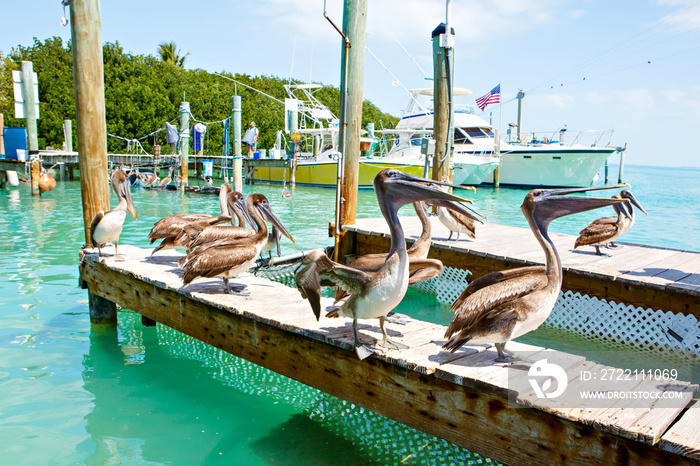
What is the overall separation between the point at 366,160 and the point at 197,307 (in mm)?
22678

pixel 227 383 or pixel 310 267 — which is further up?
pixel 310 267

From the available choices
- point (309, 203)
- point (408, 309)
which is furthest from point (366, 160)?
point (408, 309)

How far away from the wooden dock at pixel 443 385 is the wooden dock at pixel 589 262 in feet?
9.40

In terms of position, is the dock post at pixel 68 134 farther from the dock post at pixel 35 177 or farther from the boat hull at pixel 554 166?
the boat hull at pixel 554 166

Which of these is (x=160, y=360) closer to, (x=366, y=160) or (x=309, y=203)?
(x=309, y=203)

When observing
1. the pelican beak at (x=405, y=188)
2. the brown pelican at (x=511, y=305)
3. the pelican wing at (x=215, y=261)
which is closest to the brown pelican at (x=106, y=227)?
the pelican wing at (x=215, y=261)

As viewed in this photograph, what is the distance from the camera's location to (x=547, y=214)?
3473 millimetres

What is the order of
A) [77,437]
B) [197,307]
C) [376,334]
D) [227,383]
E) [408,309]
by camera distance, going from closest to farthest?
[376,334] < [77,437] < [197,307] < [227,383] < [408,309]

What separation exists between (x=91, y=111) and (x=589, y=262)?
6177 mm

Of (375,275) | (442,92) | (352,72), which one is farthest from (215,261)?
(442,92)

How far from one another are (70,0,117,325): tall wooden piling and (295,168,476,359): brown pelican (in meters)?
3.85

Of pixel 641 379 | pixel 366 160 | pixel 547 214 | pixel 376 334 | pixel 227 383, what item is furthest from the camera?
pixel 366 160

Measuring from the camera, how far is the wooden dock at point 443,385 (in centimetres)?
252

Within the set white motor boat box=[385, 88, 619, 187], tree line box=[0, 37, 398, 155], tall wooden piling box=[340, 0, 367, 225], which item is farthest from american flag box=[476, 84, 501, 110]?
tall wooden piling box=[340, 0, 367, 225]
